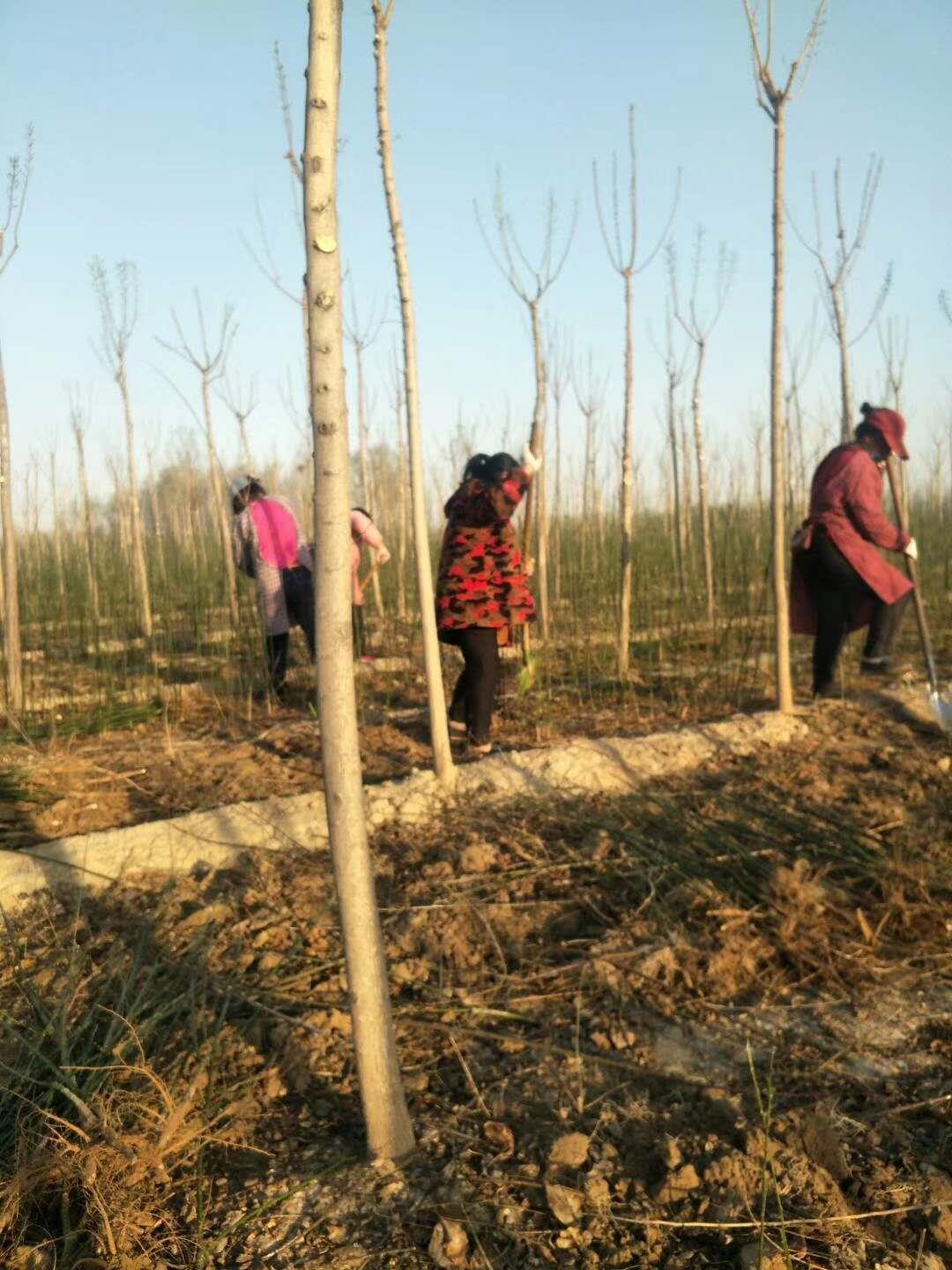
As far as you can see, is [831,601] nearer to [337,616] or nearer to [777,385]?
[777,385]

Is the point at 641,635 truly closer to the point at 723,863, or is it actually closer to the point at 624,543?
the point at 624,543

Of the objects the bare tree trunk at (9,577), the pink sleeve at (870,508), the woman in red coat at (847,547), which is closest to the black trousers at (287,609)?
the bare tree trunk at (9,577)

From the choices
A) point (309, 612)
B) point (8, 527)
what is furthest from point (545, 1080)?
point (8, 527)

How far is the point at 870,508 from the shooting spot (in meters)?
3.93

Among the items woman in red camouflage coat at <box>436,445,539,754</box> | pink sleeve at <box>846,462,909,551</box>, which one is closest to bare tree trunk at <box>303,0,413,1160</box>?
woman in red camouflage coat at <box>436,445,539,754</box>

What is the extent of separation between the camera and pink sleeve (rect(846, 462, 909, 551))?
391 cm

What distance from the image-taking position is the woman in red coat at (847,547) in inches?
156

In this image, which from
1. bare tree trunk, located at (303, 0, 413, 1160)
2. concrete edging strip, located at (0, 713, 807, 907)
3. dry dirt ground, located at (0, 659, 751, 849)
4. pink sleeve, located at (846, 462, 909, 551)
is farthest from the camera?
pink sleeve, located at (846, 462, 909, 551)

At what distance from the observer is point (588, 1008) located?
72.2 inches

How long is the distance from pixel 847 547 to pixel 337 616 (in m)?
3.26

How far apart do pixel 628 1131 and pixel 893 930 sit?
0.92m

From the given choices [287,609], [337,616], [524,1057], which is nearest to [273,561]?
[287,609]

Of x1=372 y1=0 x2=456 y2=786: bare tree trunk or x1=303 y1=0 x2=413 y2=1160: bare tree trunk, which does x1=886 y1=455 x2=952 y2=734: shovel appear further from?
x1=303 y1=0 x2=413 y2=1160: bare tree trunk

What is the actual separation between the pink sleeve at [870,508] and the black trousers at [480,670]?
168 cm
